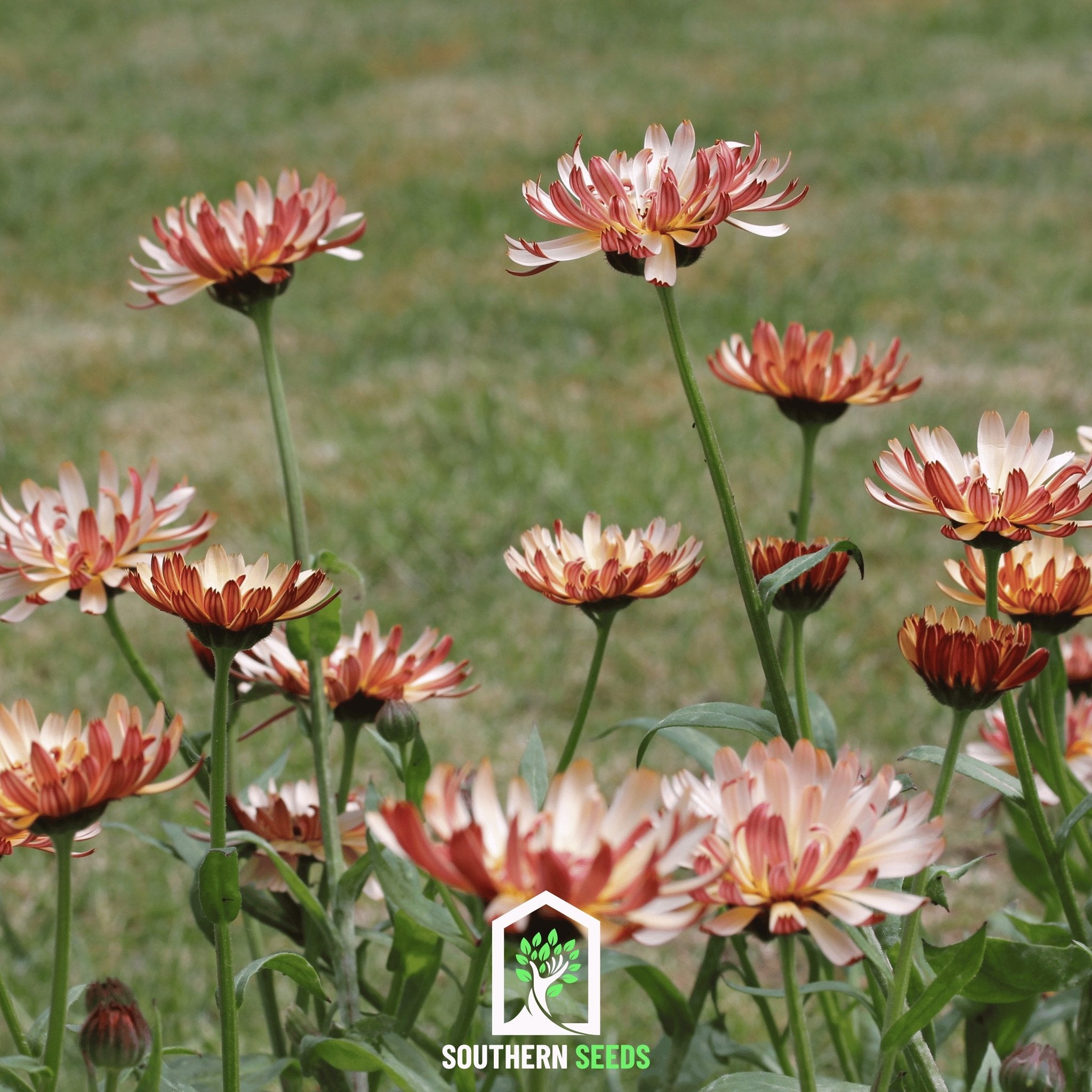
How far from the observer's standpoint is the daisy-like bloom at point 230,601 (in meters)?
0.60

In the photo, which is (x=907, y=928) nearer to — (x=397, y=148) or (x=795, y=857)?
(x=795, y=857)

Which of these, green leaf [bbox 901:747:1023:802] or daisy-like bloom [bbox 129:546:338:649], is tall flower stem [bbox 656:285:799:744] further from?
daisy-like bloom [bbox 129:546:338:649]

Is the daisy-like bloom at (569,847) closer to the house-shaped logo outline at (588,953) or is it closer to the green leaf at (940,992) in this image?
the house-shaped logo outline at (588,953)

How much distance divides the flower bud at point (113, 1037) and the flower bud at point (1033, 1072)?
41 centimetres

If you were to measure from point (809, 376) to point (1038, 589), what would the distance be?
0.68 feet

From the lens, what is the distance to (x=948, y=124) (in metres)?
5.25

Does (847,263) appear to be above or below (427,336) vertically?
above

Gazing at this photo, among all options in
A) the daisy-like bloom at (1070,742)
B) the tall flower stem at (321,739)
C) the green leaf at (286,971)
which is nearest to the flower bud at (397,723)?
the tall flower stem at (321,739)

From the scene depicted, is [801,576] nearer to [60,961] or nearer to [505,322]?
[60,961]

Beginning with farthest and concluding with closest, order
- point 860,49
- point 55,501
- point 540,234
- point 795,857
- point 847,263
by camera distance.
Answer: point 860,49, point 540,234, point 847,263, point 55,501, point 795,857

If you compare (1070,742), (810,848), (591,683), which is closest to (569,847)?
(810,848)

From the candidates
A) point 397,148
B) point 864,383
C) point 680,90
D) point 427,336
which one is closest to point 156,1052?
point 864,383

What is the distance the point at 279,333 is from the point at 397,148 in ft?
5.90

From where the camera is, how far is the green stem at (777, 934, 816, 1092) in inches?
20.1
